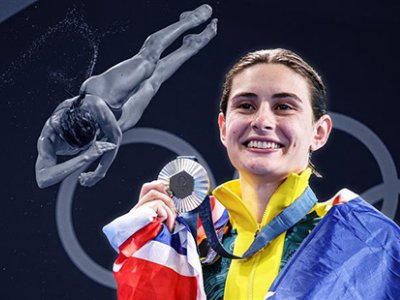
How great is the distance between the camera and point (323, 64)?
13.7 ft

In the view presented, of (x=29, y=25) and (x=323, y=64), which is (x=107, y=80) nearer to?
(x=29, y=25)

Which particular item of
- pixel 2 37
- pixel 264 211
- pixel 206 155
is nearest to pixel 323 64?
pixel 206 155

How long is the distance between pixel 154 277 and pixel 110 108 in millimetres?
2917

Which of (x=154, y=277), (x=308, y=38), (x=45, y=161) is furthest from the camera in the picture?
(x=308, y=38)

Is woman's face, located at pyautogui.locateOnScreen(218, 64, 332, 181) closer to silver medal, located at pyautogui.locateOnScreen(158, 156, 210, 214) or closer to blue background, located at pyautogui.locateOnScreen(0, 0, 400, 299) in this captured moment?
silver medal, located at pyautogui.locateOnScreen(158, 156, 210, 214)

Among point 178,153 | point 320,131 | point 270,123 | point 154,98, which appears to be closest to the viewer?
point 270,123

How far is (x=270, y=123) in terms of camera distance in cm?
125

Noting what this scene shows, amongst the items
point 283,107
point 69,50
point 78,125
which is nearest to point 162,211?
point 283,107

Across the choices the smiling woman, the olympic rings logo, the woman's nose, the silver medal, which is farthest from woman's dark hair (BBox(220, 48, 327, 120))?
the olympic rings logo

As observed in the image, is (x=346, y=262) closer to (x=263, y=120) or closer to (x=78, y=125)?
(x=263, y=120)

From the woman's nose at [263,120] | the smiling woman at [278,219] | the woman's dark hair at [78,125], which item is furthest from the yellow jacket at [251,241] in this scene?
the woman's dark hair at [78,125]

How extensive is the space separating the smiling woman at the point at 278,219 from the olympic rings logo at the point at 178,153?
2.52 metres

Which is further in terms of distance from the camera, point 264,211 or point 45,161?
point 45,161

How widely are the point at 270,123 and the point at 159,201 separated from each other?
0.24 m
